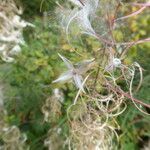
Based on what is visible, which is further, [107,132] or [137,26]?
[137,26]

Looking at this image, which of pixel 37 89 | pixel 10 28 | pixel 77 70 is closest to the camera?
pixel 77 70

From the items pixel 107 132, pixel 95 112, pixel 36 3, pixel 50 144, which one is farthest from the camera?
pixel 50 144

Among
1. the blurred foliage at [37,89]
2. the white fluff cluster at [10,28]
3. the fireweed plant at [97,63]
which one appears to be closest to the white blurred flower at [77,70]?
the fireweed plant at [97,63]

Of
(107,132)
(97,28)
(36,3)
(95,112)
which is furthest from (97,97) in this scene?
(36,3)

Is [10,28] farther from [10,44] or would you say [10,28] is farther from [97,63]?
[97,63]

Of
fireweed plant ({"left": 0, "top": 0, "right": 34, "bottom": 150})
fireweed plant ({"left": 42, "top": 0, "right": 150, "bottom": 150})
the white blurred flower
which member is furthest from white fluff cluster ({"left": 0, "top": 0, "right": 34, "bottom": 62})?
the white blurred flower

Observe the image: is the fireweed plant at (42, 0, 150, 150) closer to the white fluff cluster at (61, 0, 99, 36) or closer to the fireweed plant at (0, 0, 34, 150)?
the white fluff cluster at (61, 0, 99, 36)

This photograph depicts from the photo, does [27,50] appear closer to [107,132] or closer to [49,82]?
[49,82]

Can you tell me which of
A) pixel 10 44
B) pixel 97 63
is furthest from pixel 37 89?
pixel 97 63
